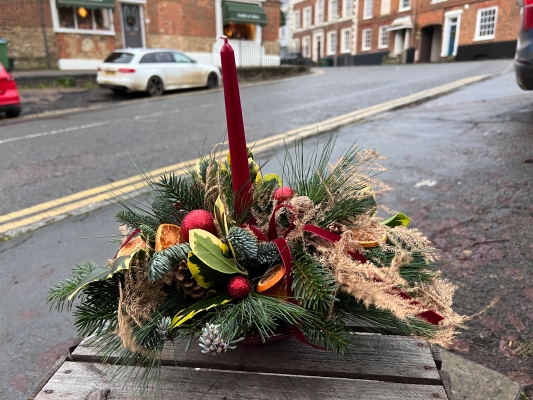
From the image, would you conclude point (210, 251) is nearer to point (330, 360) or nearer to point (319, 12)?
point (330, 360)

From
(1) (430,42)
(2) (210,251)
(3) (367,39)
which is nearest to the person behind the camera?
(2) (210,251)

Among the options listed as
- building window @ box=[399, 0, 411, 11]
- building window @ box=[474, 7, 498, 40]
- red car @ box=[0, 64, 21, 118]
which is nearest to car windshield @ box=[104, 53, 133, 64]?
red car @ box=[0, 64, 21, 118]

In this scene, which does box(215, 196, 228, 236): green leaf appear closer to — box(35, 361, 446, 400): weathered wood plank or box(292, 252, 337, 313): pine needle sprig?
box(292, 252, 337, 313): pine needle sprig

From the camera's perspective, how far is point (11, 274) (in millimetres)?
2643

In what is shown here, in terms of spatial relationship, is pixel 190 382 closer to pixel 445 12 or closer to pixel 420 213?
pixel 420 213

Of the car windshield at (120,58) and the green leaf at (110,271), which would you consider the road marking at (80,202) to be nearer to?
the green leaf at (110,271)

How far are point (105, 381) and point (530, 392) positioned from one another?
1570 mm

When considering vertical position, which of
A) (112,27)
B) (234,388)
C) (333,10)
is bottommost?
(234,388)

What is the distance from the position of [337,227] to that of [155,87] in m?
12.6

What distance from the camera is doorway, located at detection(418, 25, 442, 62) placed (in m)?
31.9

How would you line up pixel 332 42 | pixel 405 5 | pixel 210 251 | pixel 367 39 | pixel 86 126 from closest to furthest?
pixel 210 251, pixel 86 126, pixel 405 5, pixel 367 39, pixel 332 42

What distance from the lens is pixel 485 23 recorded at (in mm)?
27719

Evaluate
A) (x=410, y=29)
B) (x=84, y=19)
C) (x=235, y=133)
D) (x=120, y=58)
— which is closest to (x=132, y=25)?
(x=84, y=19)

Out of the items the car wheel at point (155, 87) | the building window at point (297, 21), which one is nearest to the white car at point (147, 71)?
the car wheel at point (155, 87)
